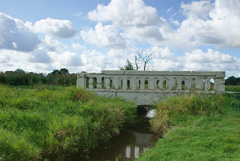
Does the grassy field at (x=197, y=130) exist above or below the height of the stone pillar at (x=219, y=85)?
below

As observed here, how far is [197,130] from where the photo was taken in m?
4.66

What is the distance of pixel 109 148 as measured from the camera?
4.82m

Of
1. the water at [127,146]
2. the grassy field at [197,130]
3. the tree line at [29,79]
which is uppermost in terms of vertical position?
the tree line at [29,79]

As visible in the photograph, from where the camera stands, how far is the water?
4375 mm

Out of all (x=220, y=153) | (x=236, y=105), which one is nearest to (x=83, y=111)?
(x=220, y=153)

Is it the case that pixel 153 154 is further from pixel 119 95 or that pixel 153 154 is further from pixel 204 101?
pixel 119 95

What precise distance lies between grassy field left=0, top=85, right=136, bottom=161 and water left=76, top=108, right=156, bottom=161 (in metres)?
0.20

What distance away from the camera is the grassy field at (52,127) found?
11.0 feet

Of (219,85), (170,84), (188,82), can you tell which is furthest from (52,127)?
(219,85)

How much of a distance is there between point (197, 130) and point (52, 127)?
9.93 feet

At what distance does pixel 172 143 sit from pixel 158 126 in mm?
1763

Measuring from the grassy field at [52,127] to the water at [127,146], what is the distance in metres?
0.20

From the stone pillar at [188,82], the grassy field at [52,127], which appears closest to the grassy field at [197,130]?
the stone pillar at [188,82]

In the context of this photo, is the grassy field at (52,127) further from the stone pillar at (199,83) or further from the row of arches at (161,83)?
the stone pillar at (199,83)
